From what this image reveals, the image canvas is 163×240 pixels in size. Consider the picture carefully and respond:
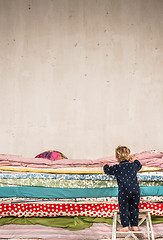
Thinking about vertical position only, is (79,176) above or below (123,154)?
below

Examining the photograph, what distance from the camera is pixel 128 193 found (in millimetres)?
2123

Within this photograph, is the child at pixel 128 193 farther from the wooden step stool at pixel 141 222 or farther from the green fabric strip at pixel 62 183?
the green fabric strip at pixel 62 183

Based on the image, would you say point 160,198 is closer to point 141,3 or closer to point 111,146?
point 111,146

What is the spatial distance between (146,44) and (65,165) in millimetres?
1937

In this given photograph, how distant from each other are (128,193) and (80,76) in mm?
1933

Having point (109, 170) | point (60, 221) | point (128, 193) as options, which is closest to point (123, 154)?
point (109, 170)

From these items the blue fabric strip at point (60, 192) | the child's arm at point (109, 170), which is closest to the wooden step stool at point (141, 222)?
the blue fabric strip at point (60, 192)

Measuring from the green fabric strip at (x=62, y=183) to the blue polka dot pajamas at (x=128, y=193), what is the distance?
0.60 ft

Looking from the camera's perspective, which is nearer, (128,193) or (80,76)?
(128,193)

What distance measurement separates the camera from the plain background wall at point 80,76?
3.67 metres

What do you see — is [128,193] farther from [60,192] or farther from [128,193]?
[60,192]

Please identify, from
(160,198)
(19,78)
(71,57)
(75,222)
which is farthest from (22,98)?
(160,198)

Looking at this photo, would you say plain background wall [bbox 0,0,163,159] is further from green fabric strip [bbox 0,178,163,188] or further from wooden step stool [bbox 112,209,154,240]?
wooden step stool [bbox 112,209,154,240]

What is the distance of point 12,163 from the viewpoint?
2611mm
